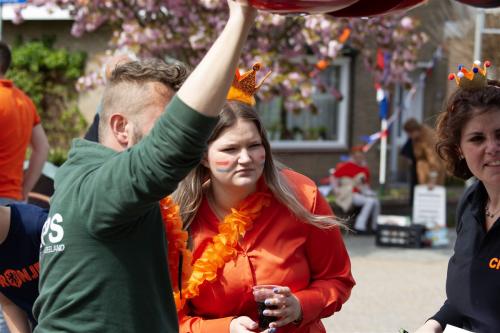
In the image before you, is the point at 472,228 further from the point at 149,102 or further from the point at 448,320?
the point at 149,102

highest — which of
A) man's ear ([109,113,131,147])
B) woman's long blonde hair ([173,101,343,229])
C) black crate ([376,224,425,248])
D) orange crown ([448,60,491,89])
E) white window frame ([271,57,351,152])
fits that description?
orange crown ([448,60,491,89])

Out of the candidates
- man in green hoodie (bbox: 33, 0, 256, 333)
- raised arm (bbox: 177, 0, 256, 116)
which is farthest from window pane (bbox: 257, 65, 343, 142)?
raised arm (bbox: 177, 0, 256, 116)

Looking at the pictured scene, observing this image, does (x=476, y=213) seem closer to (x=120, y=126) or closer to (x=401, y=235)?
(x=120, y=126)

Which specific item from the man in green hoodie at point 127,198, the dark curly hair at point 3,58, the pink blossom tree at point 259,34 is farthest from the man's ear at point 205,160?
the pink blossom tree at point 259,34

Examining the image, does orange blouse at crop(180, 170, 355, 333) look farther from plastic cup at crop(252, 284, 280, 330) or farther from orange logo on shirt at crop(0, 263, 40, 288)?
orange logo on shirt at crop(0, 263, 40, 288)

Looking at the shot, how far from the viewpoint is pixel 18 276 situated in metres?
3.22

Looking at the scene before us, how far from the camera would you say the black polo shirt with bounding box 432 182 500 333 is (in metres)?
2.75

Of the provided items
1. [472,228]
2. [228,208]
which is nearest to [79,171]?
[228,208]

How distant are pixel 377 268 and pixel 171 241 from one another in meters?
7.88

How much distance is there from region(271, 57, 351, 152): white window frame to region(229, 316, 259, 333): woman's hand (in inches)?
575

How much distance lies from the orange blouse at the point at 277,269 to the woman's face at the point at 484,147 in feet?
1.94

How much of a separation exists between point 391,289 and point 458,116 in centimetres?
627

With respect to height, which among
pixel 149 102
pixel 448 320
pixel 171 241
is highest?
pixel 149 102

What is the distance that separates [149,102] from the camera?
236 cm
